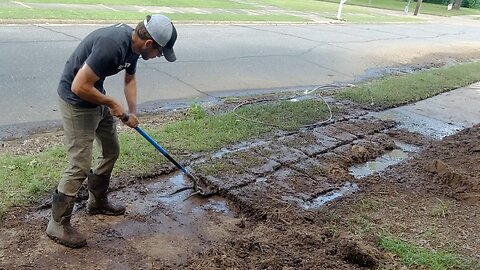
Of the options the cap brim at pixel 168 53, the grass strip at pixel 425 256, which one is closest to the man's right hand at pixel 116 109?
the cap brim at pixel 168 53

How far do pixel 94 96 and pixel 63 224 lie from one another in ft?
3.34

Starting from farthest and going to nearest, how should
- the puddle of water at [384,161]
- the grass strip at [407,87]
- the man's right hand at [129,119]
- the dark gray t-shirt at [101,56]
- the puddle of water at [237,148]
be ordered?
the grass strip at [407,87], the puddle of water at [384,161], the puddle of water at [237,148], the man's right hand at [129,119], the dark gray t-shirt at [101,56]

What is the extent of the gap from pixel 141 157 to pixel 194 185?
0.74 metres

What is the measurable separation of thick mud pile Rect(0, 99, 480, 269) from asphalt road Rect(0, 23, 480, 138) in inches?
91.4

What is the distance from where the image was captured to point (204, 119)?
6.43 meters

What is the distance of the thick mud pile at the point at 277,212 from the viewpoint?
3.56 metres

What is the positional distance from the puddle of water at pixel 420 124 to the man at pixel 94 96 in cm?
491

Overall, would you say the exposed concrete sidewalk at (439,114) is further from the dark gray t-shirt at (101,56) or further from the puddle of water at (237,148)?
the dark gray t-shirt at (101,56)

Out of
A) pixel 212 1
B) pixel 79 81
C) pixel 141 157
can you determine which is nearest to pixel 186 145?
pixel 141 157

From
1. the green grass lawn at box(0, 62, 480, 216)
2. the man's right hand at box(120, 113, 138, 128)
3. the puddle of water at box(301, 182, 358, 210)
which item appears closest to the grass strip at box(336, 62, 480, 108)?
the green grass lawn at box(0, 62, 480, 216)

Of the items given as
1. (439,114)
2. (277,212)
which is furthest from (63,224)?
(439,114)

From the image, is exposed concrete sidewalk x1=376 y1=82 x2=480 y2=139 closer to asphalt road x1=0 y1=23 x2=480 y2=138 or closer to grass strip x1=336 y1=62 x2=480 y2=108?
grass strip x1=336 y1=62 x2=480 y2=108

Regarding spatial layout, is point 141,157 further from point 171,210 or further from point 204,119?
point 204,119

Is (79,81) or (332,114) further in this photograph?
(332,114)
